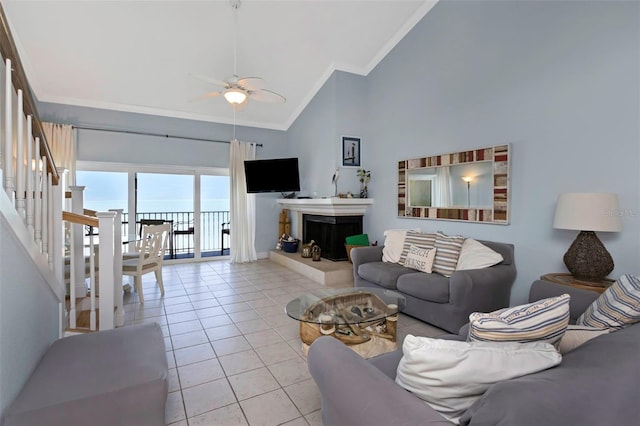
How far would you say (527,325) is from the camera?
1.14 metres

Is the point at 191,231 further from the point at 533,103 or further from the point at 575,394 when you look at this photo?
the point at 575,394

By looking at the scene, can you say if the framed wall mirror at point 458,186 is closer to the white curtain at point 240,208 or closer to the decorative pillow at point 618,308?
the decorative pillow at point 618,308

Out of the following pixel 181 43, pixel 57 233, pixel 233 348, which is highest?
pixel 181 43

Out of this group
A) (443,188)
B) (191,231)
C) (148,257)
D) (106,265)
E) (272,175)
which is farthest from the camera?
(191,231)

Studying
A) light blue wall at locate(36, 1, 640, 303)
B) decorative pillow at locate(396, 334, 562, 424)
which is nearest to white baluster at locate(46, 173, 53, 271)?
decorative pillow at locate(396, 334, 562, 424)

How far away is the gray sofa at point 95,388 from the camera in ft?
4.29

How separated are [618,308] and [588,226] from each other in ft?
3.61

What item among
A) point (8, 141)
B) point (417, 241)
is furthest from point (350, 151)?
point (8, 141)

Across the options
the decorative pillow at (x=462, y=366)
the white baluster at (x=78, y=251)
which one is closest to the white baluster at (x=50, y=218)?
the white baluster at (x=78, y=251)

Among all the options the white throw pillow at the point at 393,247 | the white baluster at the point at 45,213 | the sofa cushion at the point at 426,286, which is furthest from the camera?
the white throw pillow at the point at 393,247

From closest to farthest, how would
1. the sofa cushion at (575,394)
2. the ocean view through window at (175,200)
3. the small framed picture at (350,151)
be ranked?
the sofa cushion at (575,394)
the small framed picture at (350,151)
the ocean view through window at (175,200)

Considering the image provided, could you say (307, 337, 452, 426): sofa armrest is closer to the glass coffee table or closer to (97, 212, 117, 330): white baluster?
the glass coffee table

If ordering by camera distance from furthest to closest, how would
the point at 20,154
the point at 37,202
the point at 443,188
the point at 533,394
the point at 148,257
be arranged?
the point at 148,257 → the point at 443,188 → the point at 37,202 → the point at 20,154 → the point at 533,394

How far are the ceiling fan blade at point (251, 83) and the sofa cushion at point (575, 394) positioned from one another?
3.13 meters
